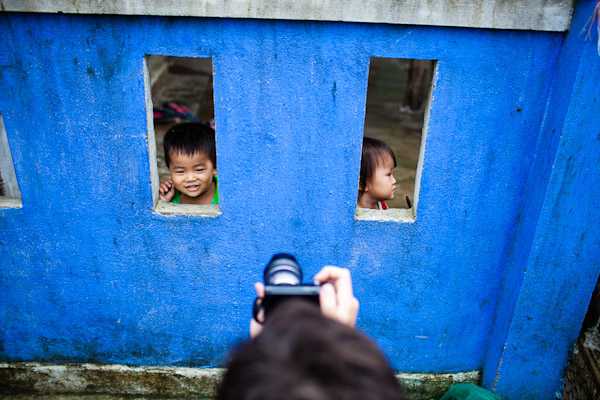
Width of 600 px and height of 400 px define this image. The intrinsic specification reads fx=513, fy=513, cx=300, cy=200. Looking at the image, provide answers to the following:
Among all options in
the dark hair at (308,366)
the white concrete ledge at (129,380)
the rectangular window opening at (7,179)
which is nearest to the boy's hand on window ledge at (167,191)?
the rectangular window opening at (7,179)

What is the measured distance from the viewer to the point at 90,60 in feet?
7.32

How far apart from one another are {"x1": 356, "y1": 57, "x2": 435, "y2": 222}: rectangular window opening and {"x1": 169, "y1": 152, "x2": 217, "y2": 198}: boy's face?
0.93 meters

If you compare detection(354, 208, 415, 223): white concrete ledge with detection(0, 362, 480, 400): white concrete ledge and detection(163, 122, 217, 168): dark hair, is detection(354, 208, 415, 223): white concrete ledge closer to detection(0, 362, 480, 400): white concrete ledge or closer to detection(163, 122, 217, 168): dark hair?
detection(163, 122, 217, 168): dark hair

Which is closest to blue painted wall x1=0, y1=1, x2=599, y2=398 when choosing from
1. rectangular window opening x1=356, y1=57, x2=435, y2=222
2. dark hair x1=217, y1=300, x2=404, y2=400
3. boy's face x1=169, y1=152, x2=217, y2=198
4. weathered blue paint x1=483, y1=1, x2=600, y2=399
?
weathered blue paint x1=483, y1=1, x2=600, y2=399

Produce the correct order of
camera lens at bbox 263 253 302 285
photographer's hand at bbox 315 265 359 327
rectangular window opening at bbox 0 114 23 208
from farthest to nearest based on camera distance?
rectangular window opening at bbox 0 114 23 208 → camera lens at bbox 263 253 302 285 → photographer's hand at bbox 315 265 359 327

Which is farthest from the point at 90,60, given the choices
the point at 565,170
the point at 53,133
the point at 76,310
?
the point at 565,170

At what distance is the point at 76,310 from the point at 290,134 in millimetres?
1580

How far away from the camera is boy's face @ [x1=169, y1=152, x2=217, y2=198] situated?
2895 mm

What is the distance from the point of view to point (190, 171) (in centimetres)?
293

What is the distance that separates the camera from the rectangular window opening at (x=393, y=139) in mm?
2698

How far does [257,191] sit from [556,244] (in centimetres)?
145

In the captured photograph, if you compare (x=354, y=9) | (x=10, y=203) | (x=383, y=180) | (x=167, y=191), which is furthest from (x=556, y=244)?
(x=10, y=203)

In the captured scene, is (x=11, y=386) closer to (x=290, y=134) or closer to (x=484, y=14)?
(x=290, y=134)

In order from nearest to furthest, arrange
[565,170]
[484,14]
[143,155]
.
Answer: [484,14], [565,170], [143,155]
